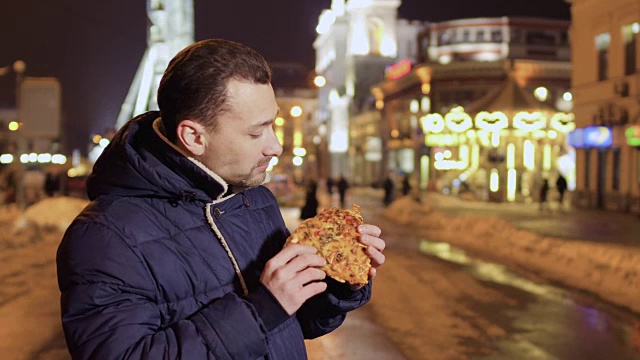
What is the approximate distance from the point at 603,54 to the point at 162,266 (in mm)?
32982

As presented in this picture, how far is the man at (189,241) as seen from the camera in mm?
1953

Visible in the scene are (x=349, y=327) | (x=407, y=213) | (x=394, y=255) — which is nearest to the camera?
(x=349, y=327)

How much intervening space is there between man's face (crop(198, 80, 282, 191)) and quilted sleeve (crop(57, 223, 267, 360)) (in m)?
0.41

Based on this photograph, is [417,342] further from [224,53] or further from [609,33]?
[609,33]

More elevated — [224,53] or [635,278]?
[224,53]

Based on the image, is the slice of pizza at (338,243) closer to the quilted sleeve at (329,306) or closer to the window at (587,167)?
the quilted sleeve at (329,306)

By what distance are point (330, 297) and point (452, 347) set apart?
18.7ft

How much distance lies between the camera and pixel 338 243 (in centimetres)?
238

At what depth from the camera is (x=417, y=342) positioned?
809cm

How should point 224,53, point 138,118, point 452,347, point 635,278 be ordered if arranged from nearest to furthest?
point 224,53
point 138,118
point 452,347
point 635,278

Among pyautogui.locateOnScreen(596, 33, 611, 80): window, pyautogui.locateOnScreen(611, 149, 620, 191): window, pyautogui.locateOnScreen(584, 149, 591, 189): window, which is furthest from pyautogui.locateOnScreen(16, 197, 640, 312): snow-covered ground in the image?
pyautogui.locateOnScreen(596, 33, 611, 80): window

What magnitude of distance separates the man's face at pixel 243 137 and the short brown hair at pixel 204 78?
3 centimetres

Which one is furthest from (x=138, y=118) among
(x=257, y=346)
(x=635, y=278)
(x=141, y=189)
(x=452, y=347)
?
(x=635, y=278)

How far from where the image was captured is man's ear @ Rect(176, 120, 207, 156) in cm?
218
